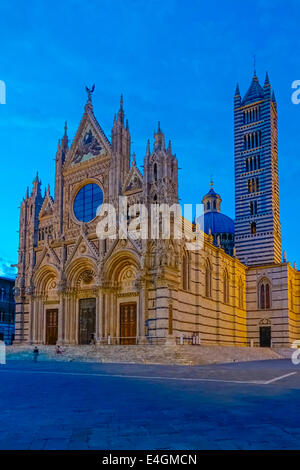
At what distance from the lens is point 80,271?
35.8 meters

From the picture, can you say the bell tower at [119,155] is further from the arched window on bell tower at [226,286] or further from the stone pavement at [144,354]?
the arched window on bell tower at [226,286]

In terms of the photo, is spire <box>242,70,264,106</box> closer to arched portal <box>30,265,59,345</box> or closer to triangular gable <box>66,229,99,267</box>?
triangular gable <box>66,229,99,267</box>

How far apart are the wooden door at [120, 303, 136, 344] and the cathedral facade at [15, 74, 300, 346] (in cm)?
8

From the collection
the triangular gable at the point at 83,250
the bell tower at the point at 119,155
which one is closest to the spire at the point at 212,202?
the bell tower at the point at 119,155

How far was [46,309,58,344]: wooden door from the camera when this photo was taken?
37.1 m

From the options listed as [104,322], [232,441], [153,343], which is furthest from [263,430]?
[104,322]

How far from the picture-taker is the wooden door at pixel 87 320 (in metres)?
34.6

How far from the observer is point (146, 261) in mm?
30734

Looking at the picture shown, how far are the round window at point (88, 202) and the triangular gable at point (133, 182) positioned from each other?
9.60ft

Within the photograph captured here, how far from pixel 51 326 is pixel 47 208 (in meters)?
9.95

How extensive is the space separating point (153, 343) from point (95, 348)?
145 inches

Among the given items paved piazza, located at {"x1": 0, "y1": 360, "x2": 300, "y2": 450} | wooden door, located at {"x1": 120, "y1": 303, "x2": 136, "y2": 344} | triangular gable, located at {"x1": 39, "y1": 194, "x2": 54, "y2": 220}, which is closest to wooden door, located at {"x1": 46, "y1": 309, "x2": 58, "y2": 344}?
wooden door, located at {"x1": 120, "y1": 303, "x2": 136, "y2": 344}
